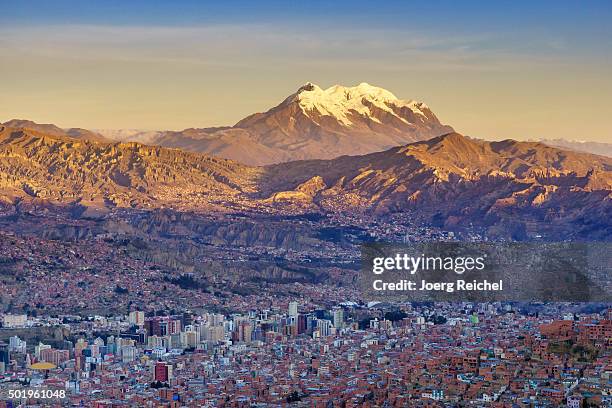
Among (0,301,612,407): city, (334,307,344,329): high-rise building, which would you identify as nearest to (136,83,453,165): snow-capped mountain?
(334,307,344,329): high-rise building

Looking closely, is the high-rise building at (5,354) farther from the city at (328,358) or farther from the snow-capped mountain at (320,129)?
the snow-capped mountain at (320,129)

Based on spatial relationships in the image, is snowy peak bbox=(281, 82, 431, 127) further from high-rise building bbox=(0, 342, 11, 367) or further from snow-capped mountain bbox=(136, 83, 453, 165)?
high-rise building bbox=(0, 342, 11, 367)

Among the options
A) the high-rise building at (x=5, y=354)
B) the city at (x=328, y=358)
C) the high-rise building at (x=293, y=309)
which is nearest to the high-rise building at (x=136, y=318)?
the city at (x=328, y=358)

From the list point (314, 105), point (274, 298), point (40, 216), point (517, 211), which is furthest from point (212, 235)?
point (314, 105)

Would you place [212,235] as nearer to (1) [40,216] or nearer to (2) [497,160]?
(1) [40,216]

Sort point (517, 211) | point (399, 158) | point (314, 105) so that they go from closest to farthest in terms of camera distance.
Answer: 1. point (517, 211)
2. point (399, 158)
3. point (314, 105)
